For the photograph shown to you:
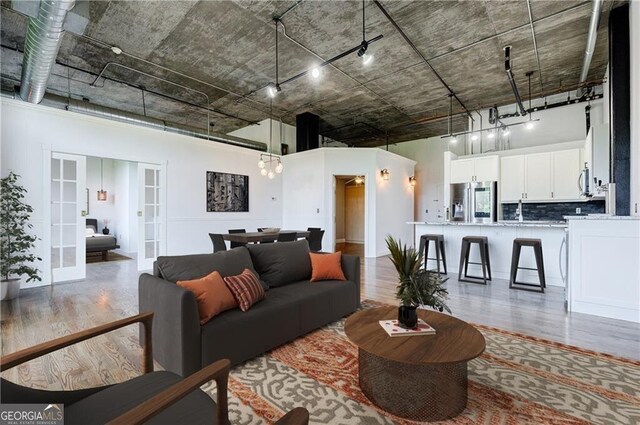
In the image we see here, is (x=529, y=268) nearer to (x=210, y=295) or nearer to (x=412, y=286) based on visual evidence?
→ (x=412, y=286)

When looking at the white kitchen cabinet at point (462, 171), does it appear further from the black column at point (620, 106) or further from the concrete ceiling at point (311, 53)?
Answer: the black column at point (620, 106)

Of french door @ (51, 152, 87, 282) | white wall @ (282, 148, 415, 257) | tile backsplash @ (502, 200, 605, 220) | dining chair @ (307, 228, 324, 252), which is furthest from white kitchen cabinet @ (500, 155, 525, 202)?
french door @ (51, 152, 87, 282)

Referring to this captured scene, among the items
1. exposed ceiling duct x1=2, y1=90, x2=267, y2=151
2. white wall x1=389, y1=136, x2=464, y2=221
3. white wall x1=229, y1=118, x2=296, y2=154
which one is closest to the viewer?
exposed ceiling duct x1=2, y1=90, x2=267, y2=151

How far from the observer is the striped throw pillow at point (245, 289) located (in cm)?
228

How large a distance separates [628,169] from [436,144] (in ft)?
19.5

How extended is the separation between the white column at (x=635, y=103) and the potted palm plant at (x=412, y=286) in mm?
3274

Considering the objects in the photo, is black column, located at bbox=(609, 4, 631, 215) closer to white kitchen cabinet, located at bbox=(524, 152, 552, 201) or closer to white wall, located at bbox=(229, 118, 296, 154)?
white kitchen cabinet, located at bbox=(524, 152, 552, 201)

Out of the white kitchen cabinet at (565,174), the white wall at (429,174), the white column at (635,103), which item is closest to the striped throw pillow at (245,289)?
the white column at (635,103)

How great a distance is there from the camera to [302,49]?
15.2 ft

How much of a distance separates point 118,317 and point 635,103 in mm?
6516

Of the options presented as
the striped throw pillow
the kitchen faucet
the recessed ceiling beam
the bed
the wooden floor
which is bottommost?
the wooden floor

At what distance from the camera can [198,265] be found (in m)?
2.39

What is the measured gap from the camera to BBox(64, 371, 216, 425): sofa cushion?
1077mm

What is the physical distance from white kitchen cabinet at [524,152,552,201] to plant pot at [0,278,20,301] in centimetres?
941
